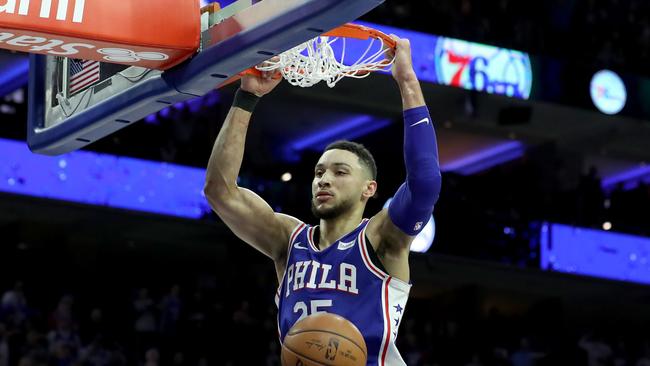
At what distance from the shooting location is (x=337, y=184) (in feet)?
18.5

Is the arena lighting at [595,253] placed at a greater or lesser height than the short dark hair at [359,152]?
lesser

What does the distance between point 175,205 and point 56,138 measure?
12118 mm

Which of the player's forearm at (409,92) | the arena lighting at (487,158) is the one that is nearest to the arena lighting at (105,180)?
the arena lighting at (487,158)

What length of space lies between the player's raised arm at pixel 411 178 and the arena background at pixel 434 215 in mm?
9101

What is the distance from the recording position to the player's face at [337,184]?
5641 mm

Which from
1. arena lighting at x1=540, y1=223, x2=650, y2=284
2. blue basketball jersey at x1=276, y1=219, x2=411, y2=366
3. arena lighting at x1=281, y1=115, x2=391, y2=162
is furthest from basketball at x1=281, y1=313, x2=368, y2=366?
arena lighting at x1=281, y1=115, x2=391, y2=162

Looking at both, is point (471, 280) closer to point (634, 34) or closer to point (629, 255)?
point (629, 255)

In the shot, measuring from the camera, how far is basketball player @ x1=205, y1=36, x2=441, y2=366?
207 inches

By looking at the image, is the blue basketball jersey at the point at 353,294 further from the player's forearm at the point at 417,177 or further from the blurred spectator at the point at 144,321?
the blurred spectator at the point at 144,321

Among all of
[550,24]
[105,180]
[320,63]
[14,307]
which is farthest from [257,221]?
[550,24]

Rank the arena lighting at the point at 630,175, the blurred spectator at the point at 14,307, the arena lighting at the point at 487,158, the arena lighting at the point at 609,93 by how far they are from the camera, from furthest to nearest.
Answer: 1. the arena lighting at the point at 630,175
2. the arena lighting at the point at 487,158
3. the arena lighting at the point at 609,93
4. the blurred spectator at the point at 14,307

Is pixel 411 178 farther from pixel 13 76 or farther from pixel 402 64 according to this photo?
pixel 13 76

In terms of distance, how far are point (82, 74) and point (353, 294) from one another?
5.95 ft

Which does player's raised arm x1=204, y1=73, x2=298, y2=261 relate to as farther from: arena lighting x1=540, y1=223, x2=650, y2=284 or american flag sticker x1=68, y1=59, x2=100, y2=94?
arena lighting x1=540, y1=223, x2=650, y2=284
